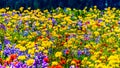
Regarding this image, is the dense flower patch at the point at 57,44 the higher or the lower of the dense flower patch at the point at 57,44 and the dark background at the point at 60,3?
the lower

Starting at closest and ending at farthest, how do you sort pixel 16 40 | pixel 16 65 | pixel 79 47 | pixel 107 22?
pixel 16 65
pixel 79 47
pixel 16 40
pixel 107 22

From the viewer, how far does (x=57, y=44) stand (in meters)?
6.82

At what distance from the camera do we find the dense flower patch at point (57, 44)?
17.7ft

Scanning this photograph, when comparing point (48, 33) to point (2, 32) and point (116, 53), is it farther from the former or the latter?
point (116, 53)

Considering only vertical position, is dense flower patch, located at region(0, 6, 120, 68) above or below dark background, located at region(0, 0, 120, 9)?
below

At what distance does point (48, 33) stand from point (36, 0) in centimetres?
366

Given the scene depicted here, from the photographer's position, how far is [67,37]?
7.43 meters

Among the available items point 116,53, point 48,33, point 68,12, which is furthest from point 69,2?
point 116,53

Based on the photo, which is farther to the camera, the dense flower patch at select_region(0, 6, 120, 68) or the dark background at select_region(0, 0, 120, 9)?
the dark background at select_region(0, 0, 120, 9)

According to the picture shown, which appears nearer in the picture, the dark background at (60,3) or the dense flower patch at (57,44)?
the dense flower patch at (57,44)

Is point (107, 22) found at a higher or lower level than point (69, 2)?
lower

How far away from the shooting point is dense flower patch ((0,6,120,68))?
5383 mm

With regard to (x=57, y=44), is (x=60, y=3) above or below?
above

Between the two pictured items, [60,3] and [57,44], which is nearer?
[57,44]
